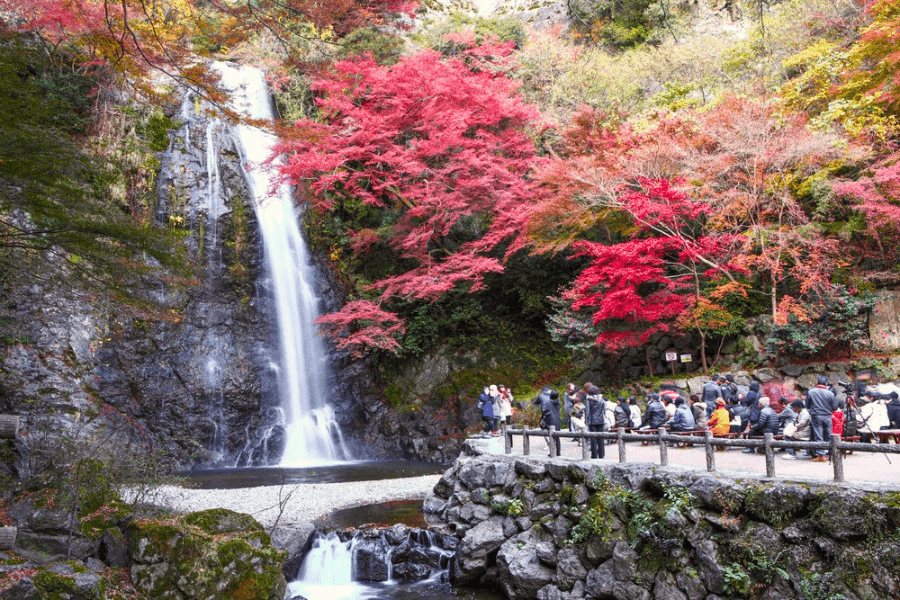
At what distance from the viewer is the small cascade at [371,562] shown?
8.96 meters

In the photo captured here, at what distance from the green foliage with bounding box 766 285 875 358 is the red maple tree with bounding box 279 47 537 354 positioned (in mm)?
7153

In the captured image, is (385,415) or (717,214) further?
(385,415)

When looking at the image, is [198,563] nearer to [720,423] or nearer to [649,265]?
[720,423]

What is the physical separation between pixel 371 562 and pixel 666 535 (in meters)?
4.59

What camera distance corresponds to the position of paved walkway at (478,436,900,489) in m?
6.89

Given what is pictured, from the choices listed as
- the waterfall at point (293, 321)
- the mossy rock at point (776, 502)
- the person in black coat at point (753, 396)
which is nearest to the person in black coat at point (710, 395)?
the person in black coat at point (753, 396)

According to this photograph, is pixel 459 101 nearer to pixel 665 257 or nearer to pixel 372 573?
pixel 665 257

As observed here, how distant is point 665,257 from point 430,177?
302 inches

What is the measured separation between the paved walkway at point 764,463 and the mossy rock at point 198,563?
515 centimetres

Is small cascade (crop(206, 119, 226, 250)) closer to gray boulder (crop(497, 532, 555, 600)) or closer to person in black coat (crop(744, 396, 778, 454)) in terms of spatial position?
gray boulder (crop(497, 532, 555, 600))

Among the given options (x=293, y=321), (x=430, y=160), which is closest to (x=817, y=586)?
(x=430, y=160)

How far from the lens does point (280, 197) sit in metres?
21.6

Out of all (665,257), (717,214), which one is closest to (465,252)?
(665,257)

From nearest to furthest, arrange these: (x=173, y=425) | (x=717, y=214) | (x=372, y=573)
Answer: (x=372, y=573)
(x=717, y=214)
(x=173, y=425)
